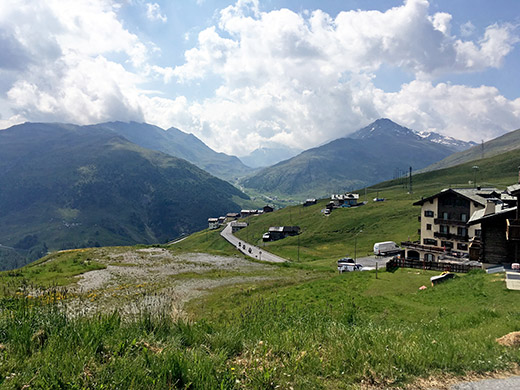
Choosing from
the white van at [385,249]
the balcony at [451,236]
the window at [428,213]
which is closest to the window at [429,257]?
the balcony at [451,236]

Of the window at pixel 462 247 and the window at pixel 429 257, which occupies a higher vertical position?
the window at pixel 462 247

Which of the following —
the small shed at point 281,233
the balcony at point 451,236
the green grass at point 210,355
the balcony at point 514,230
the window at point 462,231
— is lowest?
the small shed at point 281,233

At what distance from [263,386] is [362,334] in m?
4.42

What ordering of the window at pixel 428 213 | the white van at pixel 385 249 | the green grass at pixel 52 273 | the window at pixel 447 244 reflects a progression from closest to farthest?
the green grass at pixel 52 273, the window at pixel 447 244, the window at pixel 428 213, the white van at pixel 385 249

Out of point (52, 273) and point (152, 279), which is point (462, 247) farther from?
point (52, 273)

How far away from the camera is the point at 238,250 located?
131000 mm

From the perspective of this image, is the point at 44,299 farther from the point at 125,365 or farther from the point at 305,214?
the point at 305,214

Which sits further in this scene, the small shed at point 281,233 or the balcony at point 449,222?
the small shed at point 281,233

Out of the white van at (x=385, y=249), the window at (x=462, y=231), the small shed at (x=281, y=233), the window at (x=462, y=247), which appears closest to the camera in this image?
the window at (x=462, y=231)

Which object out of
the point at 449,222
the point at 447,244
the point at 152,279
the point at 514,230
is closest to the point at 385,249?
the point at 447,244

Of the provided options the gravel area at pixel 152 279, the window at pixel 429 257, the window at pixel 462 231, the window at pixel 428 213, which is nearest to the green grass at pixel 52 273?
the gravel area at pixel 152 279

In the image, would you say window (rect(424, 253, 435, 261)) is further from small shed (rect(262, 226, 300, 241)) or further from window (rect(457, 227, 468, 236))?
small shed (rect(262, 226, 300, 241))

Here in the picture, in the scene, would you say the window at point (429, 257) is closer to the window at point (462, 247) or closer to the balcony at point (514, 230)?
the window at point (462, 247)

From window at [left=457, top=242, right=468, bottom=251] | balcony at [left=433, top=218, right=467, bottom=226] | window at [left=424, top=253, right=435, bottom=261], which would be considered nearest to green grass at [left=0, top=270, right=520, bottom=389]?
window at [left=424, top=253, right=435, bottom=261]
